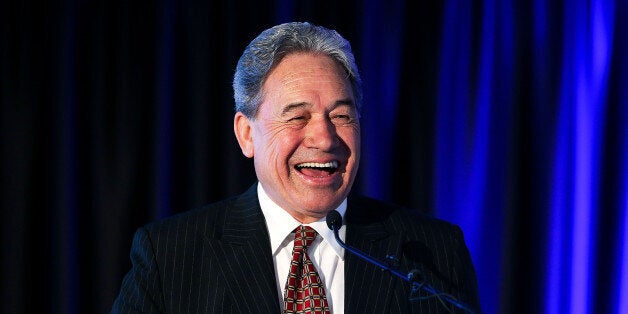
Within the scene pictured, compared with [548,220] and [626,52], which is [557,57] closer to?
[626,52]

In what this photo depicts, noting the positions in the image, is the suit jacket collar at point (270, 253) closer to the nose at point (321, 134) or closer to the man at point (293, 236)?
the man at point (293, 236)

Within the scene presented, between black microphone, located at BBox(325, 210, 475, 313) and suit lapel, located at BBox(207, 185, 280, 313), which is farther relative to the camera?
suit lapel, located at BBox(207, 185, 280, 313)

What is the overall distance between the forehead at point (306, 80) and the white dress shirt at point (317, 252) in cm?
35

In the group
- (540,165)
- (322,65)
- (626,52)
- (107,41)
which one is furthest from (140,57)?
(626,52)

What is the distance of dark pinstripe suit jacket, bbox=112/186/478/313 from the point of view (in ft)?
6.84

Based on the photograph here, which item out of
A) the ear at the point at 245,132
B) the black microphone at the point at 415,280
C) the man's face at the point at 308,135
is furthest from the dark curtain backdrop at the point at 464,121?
the black microphone at the point at 415,280

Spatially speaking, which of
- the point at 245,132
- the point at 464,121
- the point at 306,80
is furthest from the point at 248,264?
the point at 464,121

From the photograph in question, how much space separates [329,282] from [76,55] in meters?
1.79

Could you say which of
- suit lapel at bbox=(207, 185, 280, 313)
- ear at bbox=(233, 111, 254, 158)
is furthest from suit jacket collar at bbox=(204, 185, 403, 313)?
ear at bbox=(233, 111, 254, 158)

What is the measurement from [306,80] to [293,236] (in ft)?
1.53

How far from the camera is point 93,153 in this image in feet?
10.9

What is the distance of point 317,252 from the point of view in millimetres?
2201

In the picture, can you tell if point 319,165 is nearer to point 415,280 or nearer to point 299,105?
point 299,105

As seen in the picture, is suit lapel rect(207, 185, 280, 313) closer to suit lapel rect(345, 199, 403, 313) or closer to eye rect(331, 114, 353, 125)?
suit lapel rect(345, 199, 403, 313)
